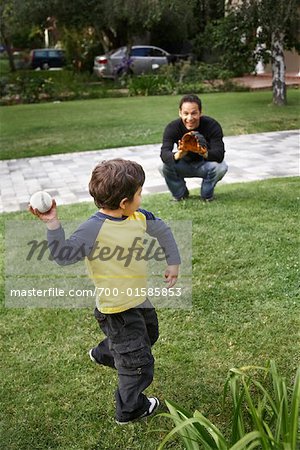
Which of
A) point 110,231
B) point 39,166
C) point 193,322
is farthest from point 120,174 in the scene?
point 39,166

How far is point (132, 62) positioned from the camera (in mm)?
21734

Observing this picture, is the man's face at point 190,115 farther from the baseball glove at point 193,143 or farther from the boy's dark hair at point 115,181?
the boy's dark hair at point 115,181

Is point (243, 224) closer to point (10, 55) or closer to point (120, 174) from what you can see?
point (120, 174)

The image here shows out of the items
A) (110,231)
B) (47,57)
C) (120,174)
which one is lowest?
(47,57)

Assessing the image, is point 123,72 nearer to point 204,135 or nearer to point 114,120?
point 114,120

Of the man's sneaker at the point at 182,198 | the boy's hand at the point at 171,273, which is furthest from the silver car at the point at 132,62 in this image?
the boy's hand at the point at 171,273

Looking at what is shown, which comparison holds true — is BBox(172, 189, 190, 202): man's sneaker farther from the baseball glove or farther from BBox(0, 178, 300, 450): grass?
BBox(0, 178, 300, 450): grass

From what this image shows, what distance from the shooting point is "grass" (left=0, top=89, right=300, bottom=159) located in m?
9.29

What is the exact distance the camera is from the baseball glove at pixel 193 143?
15.6ft

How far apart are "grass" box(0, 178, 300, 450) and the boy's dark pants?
0.13m

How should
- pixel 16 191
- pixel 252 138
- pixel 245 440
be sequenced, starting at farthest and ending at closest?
pixel 252 138, pixel 16 191, pixel 245 440

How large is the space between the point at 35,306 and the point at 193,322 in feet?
3.40

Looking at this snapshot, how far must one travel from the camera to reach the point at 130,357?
2176mm

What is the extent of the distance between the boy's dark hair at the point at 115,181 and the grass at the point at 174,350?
0.94m
